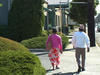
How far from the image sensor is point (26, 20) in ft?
66.2

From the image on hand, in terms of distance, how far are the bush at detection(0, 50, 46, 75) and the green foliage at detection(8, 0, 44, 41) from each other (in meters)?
13.8

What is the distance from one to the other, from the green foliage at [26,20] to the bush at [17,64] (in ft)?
45.3

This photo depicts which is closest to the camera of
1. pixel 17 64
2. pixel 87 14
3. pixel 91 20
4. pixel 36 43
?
pixel 17 64

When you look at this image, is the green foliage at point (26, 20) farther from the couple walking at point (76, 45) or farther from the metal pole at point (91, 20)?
the couple walking at point (76, 45)

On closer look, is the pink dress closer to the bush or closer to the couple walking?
the couple walking

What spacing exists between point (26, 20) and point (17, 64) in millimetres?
14658

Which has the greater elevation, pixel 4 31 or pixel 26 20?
pixel 26 20

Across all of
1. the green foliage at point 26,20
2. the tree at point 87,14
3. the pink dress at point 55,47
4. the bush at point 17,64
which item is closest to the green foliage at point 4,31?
the green foliage at point 26,20

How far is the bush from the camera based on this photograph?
17.8ft

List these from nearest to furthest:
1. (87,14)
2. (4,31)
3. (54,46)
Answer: (54,46) < (4,31) < (87,14)

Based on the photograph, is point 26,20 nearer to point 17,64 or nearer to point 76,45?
point 76,45

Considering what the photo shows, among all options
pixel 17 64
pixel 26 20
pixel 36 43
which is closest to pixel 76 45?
pixel 17 64

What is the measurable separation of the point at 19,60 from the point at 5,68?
53 cm

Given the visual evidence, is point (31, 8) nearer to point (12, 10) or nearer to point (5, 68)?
point (12, 10)
